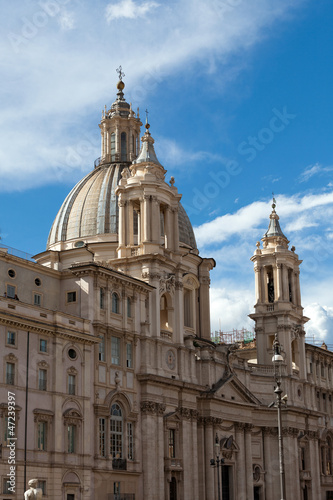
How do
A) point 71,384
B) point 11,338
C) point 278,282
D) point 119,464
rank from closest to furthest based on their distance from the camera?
point 11,338, point 71,384, point 119,464, point 278,282

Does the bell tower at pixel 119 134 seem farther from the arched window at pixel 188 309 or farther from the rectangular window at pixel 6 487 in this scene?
the rectangular window at pixel 6 487

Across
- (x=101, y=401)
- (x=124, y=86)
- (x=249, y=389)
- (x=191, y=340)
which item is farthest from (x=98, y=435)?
(x=124, y=86)

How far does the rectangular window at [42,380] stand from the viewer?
2249 inches

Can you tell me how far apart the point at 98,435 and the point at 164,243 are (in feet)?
73.1

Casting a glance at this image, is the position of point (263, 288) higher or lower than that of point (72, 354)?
higher

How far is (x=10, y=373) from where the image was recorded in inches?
2164

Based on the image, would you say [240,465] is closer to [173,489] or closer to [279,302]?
[173,489]

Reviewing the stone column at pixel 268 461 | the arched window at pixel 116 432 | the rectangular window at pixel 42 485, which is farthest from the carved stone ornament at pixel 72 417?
the stone column at pixel 268 461

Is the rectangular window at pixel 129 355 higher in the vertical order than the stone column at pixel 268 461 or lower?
higher

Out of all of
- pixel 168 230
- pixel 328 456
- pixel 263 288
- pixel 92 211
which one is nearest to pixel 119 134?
pixel 92 211

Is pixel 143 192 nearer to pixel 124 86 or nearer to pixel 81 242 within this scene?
pixel 81 242

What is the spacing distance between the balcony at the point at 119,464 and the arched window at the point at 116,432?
1.01ft

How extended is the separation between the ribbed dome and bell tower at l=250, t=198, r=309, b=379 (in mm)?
11364

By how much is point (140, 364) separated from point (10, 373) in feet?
51.3
